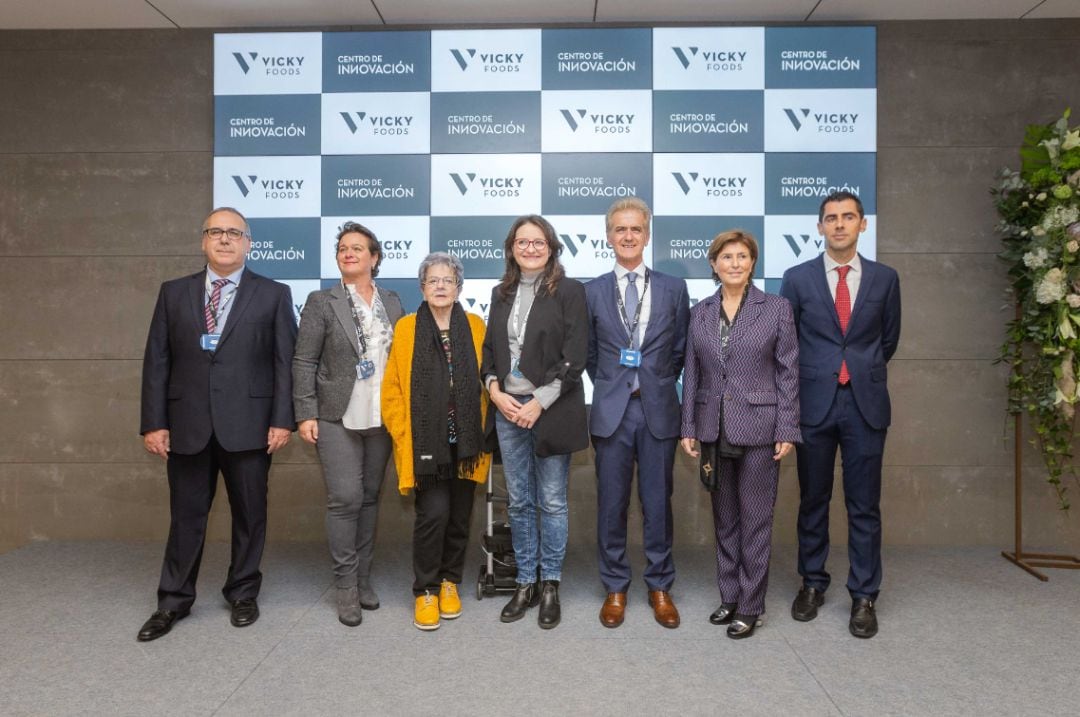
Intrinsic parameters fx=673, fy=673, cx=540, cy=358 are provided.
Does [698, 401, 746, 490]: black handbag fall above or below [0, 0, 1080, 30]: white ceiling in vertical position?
below

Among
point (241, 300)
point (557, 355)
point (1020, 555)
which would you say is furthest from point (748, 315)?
point (1020, 555)

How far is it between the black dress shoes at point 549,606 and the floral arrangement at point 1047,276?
8.03 ft

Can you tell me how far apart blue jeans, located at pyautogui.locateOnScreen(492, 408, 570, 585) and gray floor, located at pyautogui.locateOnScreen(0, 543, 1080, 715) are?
0.80 feet

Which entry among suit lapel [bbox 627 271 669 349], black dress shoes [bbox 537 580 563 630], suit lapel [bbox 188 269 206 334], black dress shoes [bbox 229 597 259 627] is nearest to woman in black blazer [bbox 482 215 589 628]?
black dress shoes [bbox 537 580 563 630]

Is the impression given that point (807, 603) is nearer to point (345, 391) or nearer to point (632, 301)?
point (632, 301)

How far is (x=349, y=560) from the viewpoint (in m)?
2.69

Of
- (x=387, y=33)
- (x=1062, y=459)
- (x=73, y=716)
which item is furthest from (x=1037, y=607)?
(x=387, y=33)

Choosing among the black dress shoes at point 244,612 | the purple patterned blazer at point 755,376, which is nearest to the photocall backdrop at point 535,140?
the purple patterned blazer at point 755,376

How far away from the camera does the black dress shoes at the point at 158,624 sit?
97.9 inches

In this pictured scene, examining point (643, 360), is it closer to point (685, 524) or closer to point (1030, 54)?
point (685, 524)

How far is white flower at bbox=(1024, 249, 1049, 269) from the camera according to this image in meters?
3.08

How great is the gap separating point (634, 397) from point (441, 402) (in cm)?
75

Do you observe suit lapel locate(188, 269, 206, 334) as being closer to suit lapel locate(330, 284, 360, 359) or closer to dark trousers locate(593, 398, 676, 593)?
suit lapel locate(330, 284, 360, 359)

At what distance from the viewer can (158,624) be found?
8.30 feet
